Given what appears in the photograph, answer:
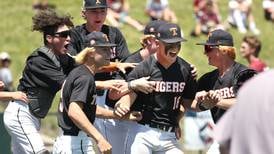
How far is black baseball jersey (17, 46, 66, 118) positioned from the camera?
793 centimetres

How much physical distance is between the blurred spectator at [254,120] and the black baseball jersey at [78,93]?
3.67 m

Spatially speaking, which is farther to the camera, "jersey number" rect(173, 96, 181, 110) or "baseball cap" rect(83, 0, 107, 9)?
"baseball cap" rect(83, 0, 107, 9)

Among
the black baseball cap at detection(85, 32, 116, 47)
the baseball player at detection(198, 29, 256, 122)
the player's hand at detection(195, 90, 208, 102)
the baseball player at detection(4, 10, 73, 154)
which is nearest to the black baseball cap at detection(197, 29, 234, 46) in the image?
the baseball player at detection(198, 29, 256, 122)

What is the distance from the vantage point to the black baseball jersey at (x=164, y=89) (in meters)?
7.80

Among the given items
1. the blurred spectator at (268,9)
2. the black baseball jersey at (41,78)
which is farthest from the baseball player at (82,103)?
the blurred spectator at (268,9)

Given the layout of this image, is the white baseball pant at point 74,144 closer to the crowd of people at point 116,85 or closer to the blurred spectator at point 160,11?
the crowd of people at point 116,85

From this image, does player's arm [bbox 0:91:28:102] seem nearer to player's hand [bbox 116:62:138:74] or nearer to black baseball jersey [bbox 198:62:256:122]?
player's hand [bbox 116:62:138:74]

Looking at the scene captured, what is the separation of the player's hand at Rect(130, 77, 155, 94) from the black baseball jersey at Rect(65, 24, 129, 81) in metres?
1.02

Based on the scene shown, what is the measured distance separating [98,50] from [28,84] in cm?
116

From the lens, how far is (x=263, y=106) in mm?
3457

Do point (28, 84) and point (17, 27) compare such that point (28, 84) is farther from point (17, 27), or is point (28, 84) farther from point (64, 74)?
point (17, 27)


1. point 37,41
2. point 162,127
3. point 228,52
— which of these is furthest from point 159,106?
point 37,41

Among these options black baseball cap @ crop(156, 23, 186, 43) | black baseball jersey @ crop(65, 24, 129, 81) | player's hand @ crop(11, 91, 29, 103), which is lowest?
player's hand @ crop(11, 91, 29, 103)

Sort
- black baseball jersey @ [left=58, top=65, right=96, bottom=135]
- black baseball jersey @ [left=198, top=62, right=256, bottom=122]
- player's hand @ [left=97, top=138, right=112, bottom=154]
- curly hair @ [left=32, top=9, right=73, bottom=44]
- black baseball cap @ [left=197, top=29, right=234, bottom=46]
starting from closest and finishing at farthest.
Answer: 1. player's hand @ [left=97, top=138, right=112, bottom=154]
2. black baseball jersey @ [left=58, top=65, right=96, bottom=135]
3. black baseball jersey @ [left=198, top=62, right=256, bottom=122]
4. black baseball cap @ [left=197, top=29, right=234, bottom=46]
5. curly hair @ [left=32, top=9, right=73, bottom=44]
